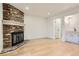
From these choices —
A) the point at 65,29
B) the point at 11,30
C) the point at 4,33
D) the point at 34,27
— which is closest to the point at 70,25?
the point at 65,29

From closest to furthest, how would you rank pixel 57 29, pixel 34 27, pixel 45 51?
1. pixel 45 51
2. pixel 34 27
3. pixel 57 29

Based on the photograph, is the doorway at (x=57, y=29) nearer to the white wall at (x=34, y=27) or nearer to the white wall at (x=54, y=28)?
the white wall at (x=54, y=28)

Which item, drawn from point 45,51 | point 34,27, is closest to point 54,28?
point 34,27

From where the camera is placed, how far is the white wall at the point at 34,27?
809 centimetres

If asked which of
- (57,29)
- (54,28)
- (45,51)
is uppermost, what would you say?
(54,28)

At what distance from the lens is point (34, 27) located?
8.81 meters

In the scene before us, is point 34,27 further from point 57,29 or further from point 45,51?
point 45,51

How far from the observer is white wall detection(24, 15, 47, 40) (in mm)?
8086

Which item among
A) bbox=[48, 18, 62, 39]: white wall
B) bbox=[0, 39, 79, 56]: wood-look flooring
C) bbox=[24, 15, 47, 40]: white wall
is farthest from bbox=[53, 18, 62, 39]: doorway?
bbox=[0, 39, 79, 56]: wood-look flooring

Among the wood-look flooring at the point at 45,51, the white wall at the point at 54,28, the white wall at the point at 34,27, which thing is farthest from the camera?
the white wall at the point at 54,28

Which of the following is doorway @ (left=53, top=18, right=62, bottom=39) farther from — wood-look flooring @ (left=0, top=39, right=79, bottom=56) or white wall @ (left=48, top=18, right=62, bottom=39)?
wood-look flooring @ (left=0, top=39, right=79, bottom=56)

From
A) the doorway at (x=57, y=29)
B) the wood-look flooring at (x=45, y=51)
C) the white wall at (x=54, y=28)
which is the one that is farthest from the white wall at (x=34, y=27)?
the wood-look flooring at (x=45, y=51)

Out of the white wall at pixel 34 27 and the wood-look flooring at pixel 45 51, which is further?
the white wall at pixel 34 27

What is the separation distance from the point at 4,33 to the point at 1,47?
2.32 ft
